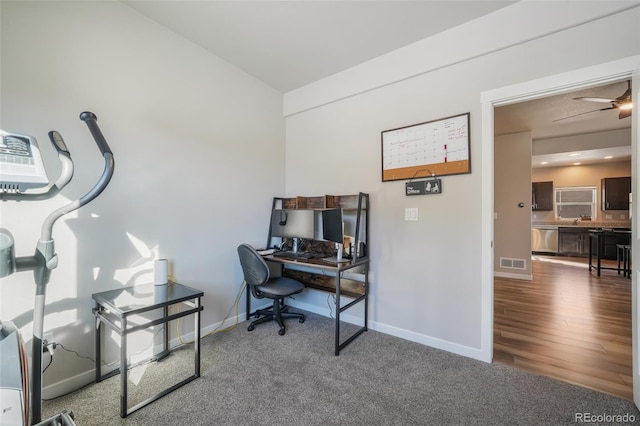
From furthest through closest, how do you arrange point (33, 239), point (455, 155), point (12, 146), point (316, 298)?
point (316, 298) → point (455, 155) → point (33, 239) → point (12, 146)

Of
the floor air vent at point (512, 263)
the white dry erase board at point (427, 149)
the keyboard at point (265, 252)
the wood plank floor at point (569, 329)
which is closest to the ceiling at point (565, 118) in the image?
the white dry erase board at point (427, 149)

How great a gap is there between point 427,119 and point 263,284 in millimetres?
2250

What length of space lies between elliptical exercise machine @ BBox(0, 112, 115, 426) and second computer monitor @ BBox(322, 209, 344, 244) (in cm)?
181

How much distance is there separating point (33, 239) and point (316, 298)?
253cm

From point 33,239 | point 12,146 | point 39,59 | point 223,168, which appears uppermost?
point 39,59

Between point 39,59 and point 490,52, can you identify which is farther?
point 490,52

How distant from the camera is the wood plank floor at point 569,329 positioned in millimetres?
2029

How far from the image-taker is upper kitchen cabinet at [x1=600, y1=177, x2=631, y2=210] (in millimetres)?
6547

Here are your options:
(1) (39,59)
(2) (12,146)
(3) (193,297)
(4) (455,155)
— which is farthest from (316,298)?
(1) (39,59)

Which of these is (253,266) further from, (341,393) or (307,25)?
(307,25)

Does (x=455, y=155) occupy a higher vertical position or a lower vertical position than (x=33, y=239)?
higher

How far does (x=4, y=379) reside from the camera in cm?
89

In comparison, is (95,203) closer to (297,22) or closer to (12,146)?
(12,146)

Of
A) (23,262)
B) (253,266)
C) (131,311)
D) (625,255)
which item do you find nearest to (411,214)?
(253,266)
